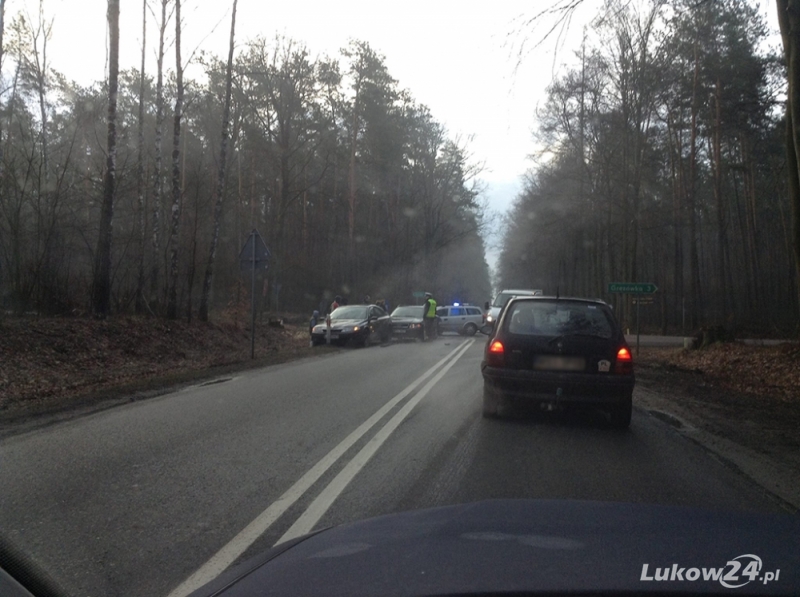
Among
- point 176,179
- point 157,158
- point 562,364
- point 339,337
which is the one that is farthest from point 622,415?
point 157,158

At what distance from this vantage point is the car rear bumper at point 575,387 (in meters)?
8.73

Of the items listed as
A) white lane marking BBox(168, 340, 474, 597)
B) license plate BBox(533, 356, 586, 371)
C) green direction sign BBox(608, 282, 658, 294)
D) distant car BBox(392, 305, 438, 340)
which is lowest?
white lane marking BBox(168, 340, 474, 597)

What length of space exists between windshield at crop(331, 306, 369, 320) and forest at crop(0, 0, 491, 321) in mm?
3985

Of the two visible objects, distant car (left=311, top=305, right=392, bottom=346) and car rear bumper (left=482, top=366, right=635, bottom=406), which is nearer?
car rear bumper (left=482, top=366, right=635, bottom=406)

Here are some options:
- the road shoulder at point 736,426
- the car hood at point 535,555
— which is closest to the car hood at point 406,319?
the road shoulder at point 736,426

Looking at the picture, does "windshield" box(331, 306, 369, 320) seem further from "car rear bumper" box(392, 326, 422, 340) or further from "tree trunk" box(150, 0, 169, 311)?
"tree trunk" box(150, 0, 169, 311)

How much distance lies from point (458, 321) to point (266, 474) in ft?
98.1

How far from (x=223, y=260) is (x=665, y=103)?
85.0 ft

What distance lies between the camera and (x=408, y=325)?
29.6 meters

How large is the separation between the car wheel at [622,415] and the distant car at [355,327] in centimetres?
1615

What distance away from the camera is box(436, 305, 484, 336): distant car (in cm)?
3609

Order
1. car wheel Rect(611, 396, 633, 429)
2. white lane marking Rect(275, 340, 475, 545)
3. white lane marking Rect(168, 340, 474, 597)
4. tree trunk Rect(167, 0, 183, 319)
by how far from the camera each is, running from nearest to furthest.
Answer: white lane marking Rect(168, 340, 474, 597)
white lane marking Rect(275, 340, 475, 545)
car wheel Rect(611, 396, 633, 429)
tree trunk Rect(167, 0, 183, 319)

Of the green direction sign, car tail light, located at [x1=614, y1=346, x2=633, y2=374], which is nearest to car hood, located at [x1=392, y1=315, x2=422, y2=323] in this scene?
the green direction sign

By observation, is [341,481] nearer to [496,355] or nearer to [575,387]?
[496,355]
